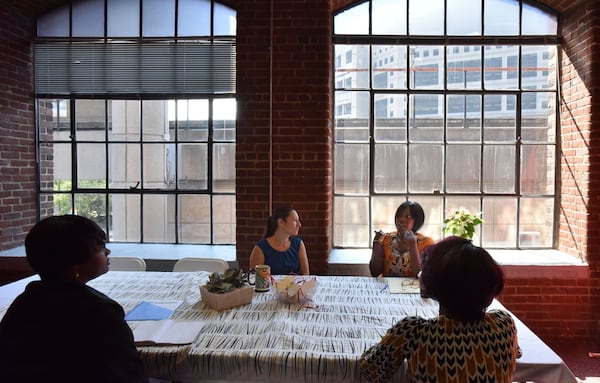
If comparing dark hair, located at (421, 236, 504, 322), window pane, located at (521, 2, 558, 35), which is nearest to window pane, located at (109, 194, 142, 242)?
dark hair, located at (421, 236, 504, 322)

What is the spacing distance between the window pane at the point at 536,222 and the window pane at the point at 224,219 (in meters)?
2.56

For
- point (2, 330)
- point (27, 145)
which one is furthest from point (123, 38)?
point (2, 330)

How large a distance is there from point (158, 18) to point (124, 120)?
0.96 meters

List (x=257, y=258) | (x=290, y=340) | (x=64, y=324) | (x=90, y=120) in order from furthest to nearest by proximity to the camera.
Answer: (x=90, y=120)
(x=257, y=258)
(x=290, y=340)
(x=64, y=324)

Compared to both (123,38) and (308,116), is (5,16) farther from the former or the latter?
(308,116)

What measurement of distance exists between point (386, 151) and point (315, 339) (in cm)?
248

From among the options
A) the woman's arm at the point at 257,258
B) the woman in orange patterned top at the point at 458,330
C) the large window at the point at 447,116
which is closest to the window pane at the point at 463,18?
the large window at the point at 447,116

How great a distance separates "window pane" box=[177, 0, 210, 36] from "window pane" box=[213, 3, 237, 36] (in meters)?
0.08

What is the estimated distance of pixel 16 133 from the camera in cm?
383

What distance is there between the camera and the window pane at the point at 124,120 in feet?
12.9

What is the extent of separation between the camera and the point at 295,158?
11.6 feet

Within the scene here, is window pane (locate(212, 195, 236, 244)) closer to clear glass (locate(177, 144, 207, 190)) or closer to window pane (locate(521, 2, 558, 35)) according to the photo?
clear glass (locate(177, 144, 207, 190))

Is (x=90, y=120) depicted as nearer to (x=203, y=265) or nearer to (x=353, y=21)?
(x=203, y=265)

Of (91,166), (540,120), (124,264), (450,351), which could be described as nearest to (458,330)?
(450,351)
